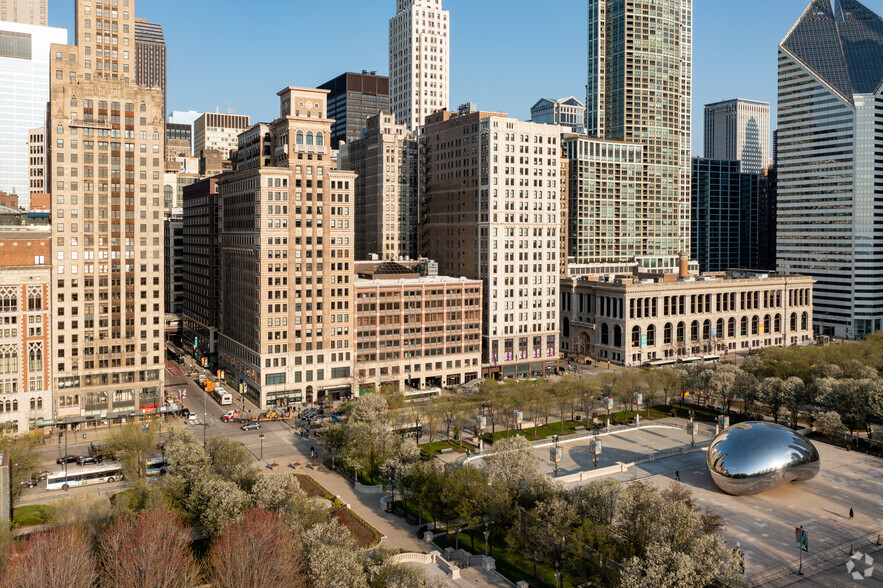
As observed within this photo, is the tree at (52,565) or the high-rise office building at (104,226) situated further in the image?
the high-rise office building at (104,226)

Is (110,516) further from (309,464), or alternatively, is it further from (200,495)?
(309,464)

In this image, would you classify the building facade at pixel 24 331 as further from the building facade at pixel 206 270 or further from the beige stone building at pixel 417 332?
the beige stone building at pixel 417 332

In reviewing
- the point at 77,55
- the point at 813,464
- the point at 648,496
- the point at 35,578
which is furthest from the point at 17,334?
the point at 813,464

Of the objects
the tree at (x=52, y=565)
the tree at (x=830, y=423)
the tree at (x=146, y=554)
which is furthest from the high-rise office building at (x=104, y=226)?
the tree at (x=830, y=423)

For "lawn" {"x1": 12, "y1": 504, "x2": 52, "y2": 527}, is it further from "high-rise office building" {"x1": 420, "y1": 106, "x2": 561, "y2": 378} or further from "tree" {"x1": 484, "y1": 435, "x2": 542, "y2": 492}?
"high-rise office building" {"x1": 420, "y1": 106, "x2": 561, "y2": 378}

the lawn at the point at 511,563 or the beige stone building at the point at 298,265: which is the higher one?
the beige stone building at the point at 298,265

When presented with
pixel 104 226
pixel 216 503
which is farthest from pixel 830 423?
pixel 104 226
